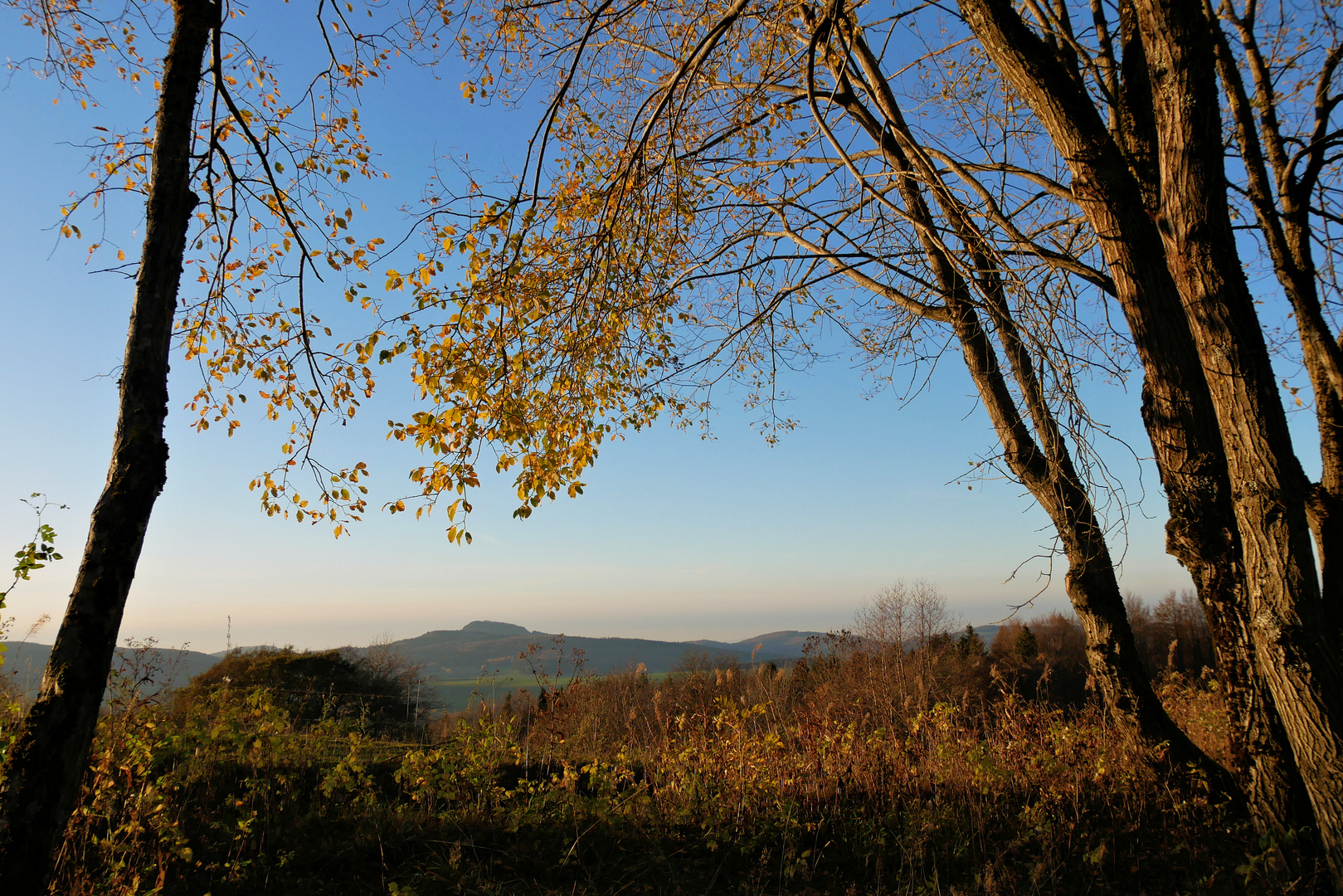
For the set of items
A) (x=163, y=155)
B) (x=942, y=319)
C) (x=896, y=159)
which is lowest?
(x=163, y=155)

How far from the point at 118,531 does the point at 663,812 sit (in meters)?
3.72

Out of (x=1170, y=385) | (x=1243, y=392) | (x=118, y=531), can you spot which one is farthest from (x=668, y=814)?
(x=1243, y=392)

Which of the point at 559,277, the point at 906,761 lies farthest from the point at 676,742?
the point at 559,277

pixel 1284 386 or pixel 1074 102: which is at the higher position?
pixel 1074 102

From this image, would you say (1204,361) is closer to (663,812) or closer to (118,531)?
(663,812)

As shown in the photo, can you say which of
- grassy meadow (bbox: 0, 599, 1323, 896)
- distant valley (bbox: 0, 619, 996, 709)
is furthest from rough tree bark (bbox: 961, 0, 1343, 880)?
distant valley (bbox: 0, 619, 996, 709)

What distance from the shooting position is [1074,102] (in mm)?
3934

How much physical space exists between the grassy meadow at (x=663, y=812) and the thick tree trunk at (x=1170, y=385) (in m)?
0.62

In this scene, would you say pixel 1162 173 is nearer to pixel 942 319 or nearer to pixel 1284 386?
pixel 942 319

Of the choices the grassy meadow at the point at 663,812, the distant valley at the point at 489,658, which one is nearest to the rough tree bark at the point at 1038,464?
the grassy meadow at the point at 663,812

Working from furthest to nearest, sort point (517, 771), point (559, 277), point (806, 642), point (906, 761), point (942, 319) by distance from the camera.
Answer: point (806, 642)
point (517, 771)
point (942, 319)
point (906, 761)
point (559, 277)

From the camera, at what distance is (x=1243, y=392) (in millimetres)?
3545

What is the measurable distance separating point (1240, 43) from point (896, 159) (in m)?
4.47

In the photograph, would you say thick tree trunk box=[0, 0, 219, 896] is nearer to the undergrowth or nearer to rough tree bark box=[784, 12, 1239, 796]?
the undergrowth
